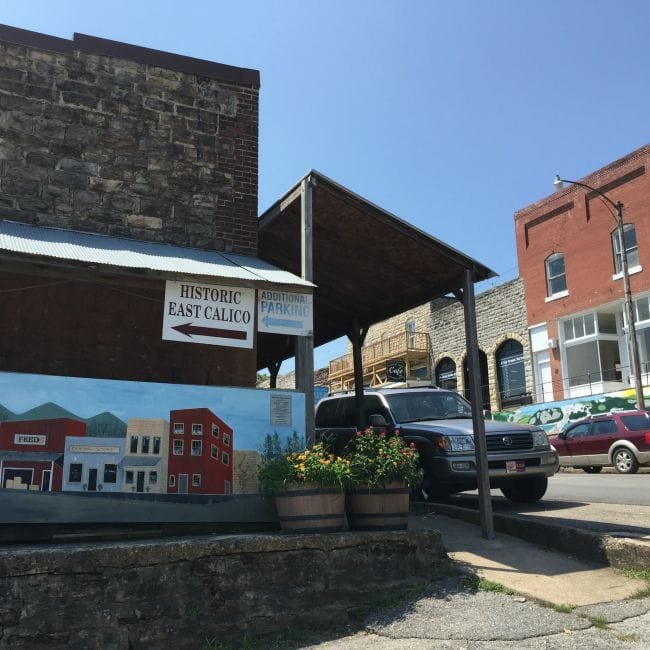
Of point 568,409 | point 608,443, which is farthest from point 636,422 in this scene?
point 568,409

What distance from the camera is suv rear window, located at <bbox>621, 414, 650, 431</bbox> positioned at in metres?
17.8

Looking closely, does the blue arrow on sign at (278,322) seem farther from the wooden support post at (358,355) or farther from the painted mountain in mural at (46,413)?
the wooden support post at (358,355)

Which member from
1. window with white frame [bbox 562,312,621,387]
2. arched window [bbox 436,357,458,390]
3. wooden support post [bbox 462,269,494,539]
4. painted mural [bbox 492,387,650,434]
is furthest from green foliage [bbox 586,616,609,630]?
arched window [bbox 436,357,458,390]

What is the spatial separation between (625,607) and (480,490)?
239 cm

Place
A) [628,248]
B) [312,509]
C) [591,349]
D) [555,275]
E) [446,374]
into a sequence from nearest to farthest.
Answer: [312,509], [628,248], [591,349], [555,275], [446,374]

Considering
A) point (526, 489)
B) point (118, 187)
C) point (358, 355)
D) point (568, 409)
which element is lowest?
point (526, 489)

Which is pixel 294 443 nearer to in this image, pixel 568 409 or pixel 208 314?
pixel 208 314

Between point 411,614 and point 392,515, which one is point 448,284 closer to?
point 392,515

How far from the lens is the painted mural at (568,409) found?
25.0m

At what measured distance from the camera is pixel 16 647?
4504 millimetres

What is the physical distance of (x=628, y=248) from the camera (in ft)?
87.7

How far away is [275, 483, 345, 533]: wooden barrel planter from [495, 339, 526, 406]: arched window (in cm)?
2546

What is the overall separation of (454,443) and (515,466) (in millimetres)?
978

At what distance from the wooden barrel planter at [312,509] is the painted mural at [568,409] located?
20421mm
